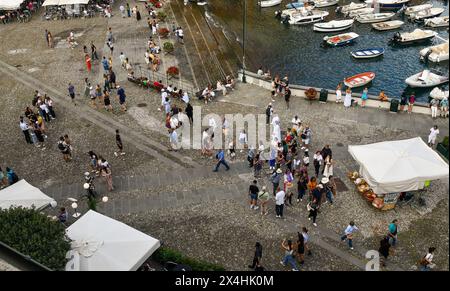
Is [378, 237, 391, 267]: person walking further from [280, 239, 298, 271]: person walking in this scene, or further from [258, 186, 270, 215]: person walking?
[258, 186, 270, 215]: person walking

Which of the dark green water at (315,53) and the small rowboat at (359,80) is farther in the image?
the dark green water at (315,53)

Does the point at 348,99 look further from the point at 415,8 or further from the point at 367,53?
the point at 415,8

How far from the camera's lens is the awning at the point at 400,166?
19016mm

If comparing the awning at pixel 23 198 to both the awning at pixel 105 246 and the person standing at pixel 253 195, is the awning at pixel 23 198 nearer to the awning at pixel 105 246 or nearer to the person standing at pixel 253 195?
the awning at pixel 105 246

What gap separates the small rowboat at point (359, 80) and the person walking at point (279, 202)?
681 inches

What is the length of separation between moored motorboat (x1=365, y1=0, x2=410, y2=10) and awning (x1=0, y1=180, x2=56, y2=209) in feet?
141

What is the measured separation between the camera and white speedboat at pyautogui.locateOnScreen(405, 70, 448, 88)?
108ft

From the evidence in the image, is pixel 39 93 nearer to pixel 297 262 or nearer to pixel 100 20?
pixel 100 20

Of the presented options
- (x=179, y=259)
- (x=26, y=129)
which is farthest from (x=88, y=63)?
(x=179, y=259)

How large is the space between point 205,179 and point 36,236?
9459mm

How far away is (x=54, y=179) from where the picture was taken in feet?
74.1

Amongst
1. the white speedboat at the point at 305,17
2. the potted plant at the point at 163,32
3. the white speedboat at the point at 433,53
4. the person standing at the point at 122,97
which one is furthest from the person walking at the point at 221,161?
the white speedboat at the point at 305,17
